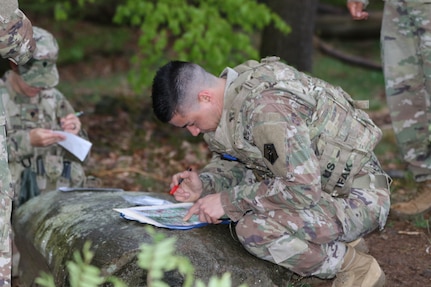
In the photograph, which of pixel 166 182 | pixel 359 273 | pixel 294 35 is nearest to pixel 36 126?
pixel 166 182

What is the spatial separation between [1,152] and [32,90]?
191 centimetres

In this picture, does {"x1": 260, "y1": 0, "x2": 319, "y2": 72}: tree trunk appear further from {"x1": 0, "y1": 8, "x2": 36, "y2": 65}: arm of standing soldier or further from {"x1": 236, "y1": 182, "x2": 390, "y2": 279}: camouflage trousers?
{"x1": 0, "y1": 8, "x2": 36, "y2": 65}: arm of standing soldier

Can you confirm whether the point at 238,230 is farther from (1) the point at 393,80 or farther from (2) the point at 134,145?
(2) the point at 134,145

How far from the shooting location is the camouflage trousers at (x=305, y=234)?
3.51 metres

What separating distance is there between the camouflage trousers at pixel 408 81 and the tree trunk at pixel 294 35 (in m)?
3.16

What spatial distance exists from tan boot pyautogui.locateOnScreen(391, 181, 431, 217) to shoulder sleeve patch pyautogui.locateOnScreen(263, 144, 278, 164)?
179 centimetres

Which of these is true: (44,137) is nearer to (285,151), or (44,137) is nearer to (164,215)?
(164,215)

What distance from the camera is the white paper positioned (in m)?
4.85

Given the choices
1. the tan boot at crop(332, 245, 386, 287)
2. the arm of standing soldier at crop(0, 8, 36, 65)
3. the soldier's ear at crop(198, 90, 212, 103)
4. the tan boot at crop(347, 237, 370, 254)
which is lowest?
the tan boot at crop(347, 237, 370, 254)

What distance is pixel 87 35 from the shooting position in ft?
49.2

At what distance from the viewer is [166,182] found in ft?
19.8

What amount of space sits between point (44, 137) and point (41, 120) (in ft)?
1.02

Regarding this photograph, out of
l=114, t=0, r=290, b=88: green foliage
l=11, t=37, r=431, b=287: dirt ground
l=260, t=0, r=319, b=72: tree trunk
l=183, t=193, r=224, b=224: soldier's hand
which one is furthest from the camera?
l=260, t=0, r=319, b=72: tree trunk

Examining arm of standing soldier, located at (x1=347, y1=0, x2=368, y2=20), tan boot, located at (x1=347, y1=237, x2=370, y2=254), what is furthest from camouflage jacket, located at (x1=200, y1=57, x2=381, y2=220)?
arm of standing soldier, located at (x1=347, y1=0, x2=368, y2=20)
